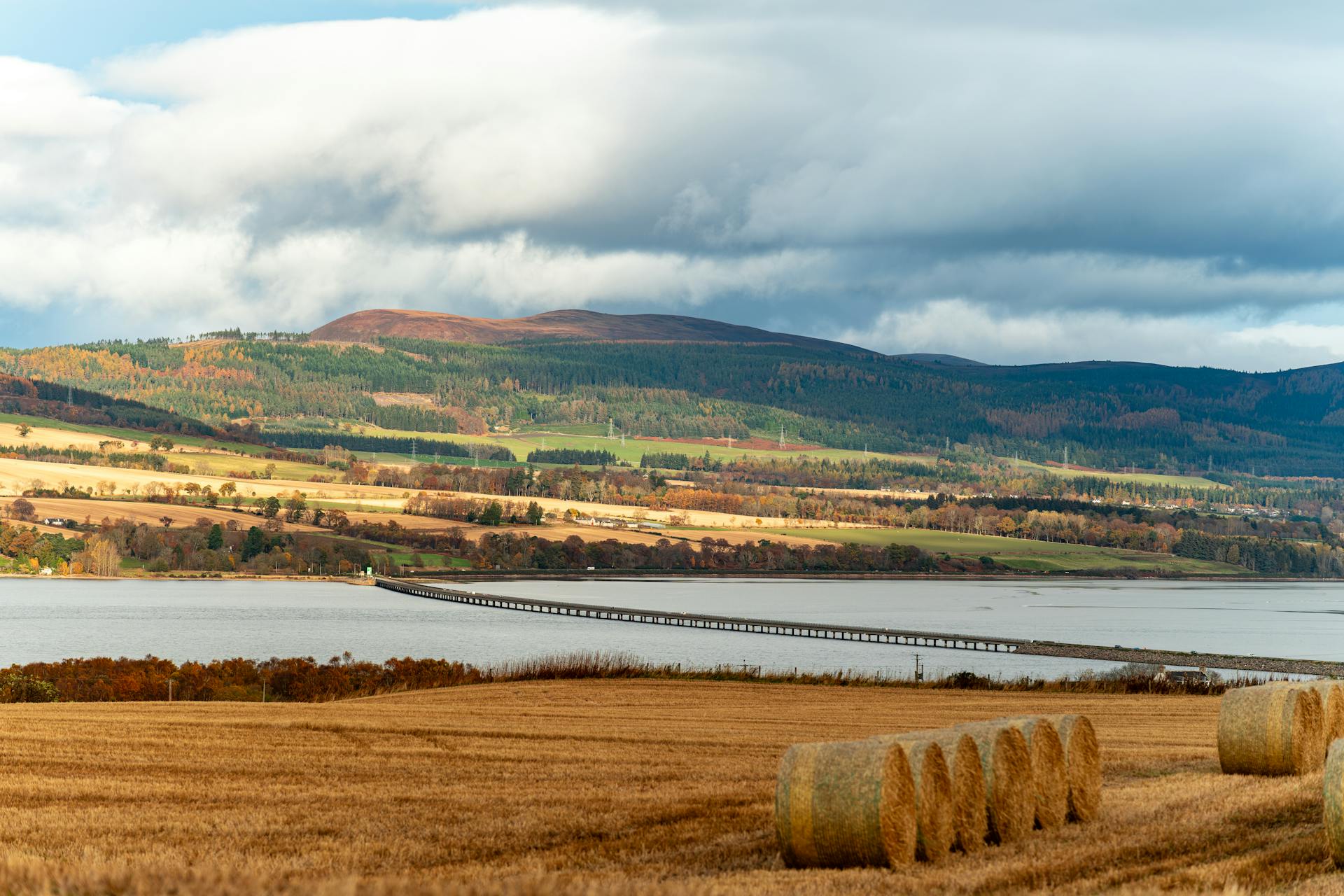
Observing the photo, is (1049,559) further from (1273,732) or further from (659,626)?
(1273,732)

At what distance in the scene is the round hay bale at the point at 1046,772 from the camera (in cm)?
1346

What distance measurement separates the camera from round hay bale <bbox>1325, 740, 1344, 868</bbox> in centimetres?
1088

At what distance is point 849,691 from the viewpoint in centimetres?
4212

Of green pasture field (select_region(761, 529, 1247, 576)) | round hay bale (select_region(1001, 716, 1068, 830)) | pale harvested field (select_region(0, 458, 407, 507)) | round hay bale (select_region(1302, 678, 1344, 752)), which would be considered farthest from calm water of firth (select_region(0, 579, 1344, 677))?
round hay bale (select_region(1001, 716, 1068, 830))

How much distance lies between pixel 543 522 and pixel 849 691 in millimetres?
154728

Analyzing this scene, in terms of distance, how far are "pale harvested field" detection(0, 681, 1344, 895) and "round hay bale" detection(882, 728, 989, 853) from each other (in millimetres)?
252

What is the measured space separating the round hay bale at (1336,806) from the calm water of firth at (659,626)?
5053 centimetres

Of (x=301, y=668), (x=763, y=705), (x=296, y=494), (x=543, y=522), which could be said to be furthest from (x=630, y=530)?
(x=763, y=705)

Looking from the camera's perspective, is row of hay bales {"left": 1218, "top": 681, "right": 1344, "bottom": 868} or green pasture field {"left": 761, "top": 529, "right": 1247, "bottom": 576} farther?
green pasture field {"left": 761, "top": 529, "right": 1247, "bottom": 576}

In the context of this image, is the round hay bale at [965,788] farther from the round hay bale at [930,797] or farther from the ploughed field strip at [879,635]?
the ploughed field strip at [879,635]

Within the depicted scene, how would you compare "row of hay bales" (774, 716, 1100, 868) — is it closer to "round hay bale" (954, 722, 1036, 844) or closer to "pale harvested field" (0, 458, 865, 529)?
"round hay bale" (954, 722, 1036, 844)

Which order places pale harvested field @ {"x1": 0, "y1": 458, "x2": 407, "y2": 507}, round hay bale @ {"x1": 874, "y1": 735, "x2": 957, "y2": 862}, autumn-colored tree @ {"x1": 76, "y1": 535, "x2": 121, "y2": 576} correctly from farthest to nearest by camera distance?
pale harvested field @ {"x1": 0, "y1": 458, "x2": 407, "y2": 507} → autumn-colored tree @ {"x1": 76, "y1": 535, "x2": 121, "y2": 576} → round hay bale @ {"x1": 874, "y1": 735, "x2": 957, "y2": 862}

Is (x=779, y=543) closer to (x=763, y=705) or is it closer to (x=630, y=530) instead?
(x=630, y=530)

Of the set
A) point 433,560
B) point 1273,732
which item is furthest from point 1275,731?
point 433,560
